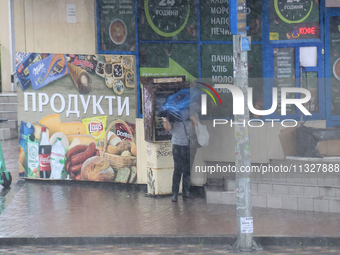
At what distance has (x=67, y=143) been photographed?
380 inches

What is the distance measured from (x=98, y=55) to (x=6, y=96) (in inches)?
334

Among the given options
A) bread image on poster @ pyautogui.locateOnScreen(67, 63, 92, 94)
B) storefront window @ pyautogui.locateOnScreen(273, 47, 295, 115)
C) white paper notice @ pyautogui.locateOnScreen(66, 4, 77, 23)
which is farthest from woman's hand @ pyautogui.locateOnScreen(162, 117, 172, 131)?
white paper notice @ pyautogui.locateOnScreen(66, 4, 77, 23)

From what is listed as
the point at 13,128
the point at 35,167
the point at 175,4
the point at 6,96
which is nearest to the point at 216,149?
the point at 175,4

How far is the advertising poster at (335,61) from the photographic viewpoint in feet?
30.3

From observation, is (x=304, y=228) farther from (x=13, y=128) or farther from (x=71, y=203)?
(x=13, y=128)

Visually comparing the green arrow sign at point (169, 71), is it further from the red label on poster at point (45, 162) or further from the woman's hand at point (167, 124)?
the red label on poster at point (45, 162)

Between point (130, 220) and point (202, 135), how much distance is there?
2.09 meters

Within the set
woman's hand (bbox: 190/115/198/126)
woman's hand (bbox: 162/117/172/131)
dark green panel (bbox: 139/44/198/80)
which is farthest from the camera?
dark green panel (bbox: 139/44/198/80)

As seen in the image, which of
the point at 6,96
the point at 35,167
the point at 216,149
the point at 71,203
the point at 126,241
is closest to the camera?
the point at 126,241

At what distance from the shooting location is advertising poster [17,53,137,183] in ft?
30.7

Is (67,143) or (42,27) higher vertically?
(42,27)

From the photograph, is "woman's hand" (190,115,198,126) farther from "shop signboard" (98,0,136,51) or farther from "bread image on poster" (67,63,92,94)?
"bread image on poster" (67,63,92,94)

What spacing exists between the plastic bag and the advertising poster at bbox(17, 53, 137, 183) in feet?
4.70

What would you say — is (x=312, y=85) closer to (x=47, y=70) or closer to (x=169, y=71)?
(x=169, y=71)
